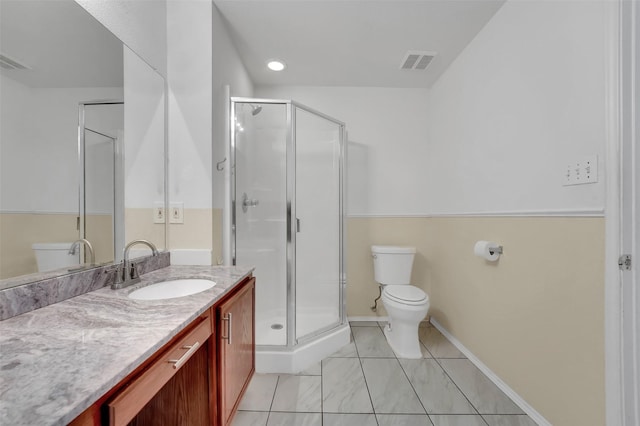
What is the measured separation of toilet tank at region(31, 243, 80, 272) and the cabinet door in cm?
61

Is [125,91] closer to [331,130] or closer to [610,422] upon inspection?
[331,130]

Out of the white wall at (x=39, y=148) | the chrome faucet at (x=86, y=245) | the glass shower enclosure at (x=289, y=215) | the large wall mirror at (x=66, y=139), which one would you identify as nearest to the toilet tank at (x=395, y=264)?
the glass shower enclosure at (x=289, y=215)

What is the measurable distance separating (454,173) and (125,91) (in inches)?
90.5

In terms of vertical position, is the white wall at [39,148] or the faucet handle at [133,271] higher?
the white wall at [39,148]

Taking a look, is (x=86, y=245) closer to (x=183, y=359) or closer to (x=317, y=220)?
(x=183, y=359)

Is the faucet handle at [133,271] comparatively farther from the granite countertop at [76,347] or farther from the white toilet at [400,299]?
the white toilet at [400,299]

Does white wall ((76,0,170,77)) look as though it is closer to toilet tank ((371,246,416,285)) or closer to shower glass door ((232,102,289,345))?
shower glass door ((232,102,289,345))

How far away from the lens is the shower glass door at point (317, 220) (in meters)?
2.09

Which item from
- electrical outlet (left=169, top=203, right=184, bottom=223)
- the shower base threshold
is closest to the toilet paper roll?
the shower base threshold

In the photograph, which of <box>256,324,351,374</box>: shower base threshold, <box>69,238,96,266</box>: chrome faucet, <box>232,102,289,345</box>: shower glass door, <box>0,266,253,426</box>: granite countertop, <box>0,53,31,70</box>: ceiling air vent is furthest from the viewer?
<box>232,102,289,345</box>: shower glass door

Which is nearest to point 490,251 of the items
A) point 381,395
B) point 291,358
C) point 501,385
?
point 501,385

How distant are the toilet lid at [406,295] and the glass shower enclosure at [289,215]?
0.42 meters

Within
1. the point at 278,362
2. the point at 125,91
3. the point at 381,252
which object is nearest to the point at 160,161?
the point at 125,91

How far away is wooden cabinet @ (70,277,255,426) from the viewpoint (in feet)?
2.36
